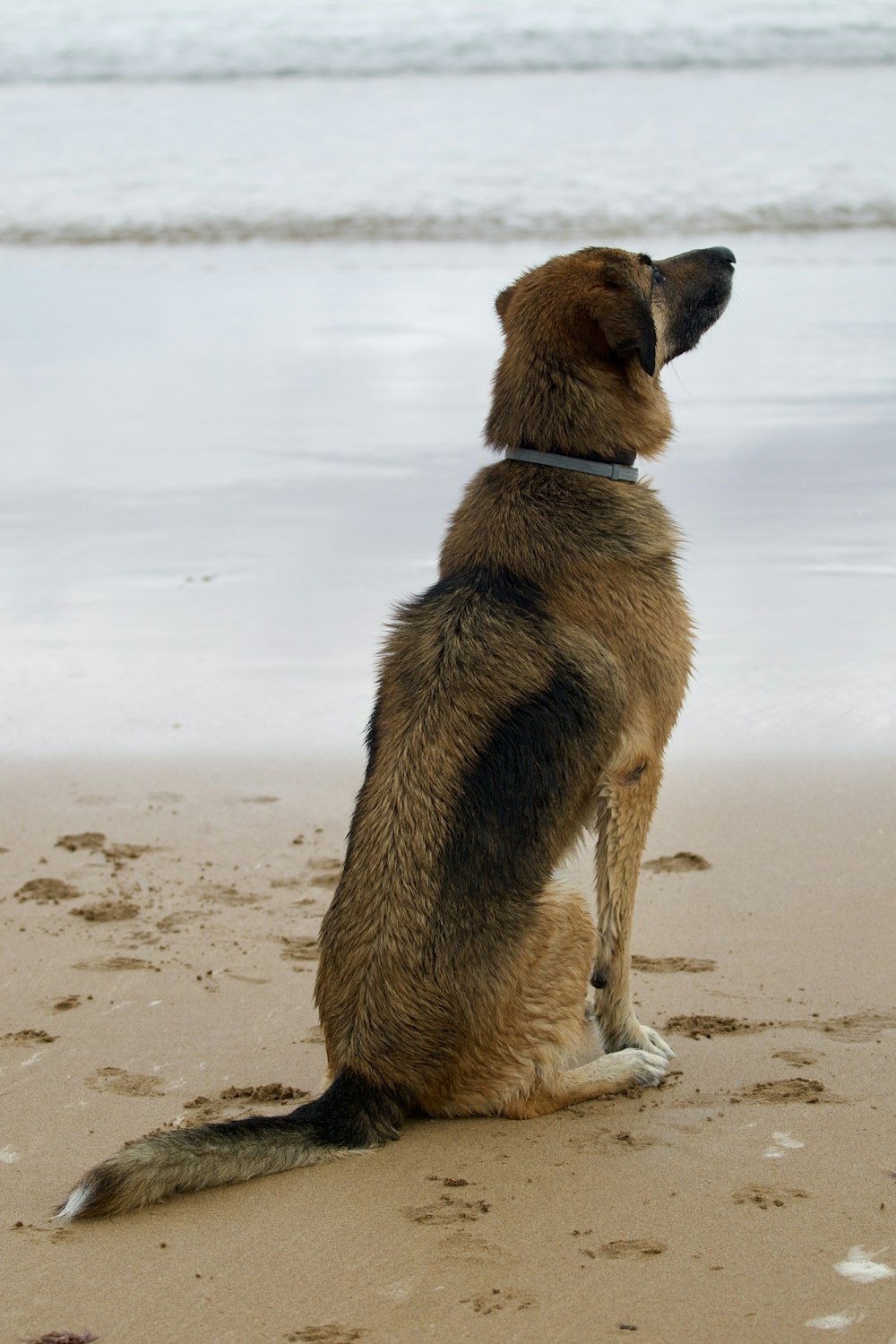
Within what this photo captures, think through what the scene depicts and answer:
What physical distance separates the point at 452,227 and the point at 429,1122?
1496 cm

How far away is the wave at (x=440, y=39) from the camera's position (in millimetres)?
28438

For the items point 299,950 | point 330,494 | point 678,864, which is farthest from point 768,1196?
point 330,494

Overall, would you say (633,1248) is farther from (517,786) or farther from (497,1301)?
(517,786)

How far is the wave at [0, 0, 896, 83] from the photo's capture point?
2844cm

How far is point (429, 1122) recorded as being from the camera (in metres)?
3.72

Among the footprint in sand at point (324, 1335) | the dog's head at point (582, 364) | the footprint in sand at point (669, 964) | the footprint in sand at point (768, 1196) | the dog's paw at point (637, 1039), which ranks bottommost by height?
the footprint in sand at point (324, 1335)

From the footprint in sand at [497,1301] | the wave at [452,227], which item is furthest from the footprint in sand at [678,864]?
the wave at [452,227]

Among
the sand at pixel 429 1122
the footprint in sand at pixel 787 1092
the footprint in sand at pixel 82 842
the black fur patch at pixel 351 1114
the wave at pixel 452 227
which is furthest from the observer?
the wave at pixel 452 227

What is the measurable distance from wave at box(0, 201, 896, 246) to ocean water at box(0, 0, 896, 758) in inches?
2.8

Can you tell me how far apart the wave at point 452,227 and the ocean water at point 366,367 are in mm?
71

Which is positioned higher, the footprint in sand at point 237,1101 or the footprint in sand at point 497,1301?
the footprint in sand at point 237,1101

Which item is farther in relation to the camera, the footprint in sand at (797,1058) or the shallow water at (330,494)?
the shallow water at (330,494)

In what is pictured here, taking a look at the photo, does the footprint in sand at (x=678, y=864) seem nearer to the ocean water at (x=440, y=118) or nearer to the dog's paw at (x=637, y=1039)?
the dog's paw at (x=637, y=1039)

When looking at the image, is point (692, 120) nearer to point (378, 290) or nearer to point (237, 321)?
point (378, 290)
